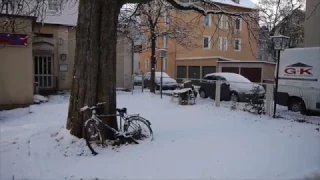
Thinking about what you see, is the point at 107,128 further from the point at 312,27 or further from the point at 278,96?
the point at 312,27

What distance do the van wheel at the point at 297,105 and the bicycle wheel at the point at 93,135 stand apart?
8289 millimetres

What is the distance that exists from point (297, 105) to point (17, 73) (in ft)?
38.0

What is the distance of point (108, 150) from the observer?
21.9 ft

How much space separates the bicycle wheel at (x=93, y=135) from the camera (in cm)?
666

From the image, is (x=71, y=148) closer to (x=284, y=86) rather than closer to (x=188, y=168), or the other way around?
(x=188, y=168)

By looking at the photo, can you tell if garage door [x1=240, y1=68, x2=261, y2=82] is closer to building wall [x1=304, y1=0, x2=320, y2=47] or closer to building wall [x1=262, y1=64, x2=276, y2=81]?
building wall [x1=262, y1=64, x2=276, y2=81]

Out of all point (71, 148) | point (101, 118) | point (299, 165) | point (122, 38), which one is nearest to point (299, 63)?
point (299, 165)

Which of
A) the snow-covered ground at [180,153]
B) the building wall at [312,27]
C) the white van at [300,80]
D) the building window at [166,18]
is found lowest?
the snow-covered ground at [180,153]

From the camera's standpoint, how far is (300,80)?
40.1 ft

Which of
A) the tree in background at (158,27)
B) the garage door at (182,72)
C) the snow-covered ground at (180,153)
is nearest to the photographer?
the snow-covered ground at (180,153)

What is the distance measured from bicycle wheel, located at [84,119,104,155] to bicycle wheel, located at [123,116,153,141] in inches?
24.6

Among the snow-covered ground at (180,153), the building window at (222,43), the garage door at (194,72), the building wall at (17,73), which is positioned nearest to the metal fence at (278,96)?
the snow-covered ground at (180,153)

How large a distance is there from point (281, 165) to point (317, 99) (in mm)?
6407

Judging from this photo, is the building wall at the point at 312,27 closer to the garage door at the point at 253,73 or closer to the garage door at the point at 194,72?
the garage door at the point at 253,73
